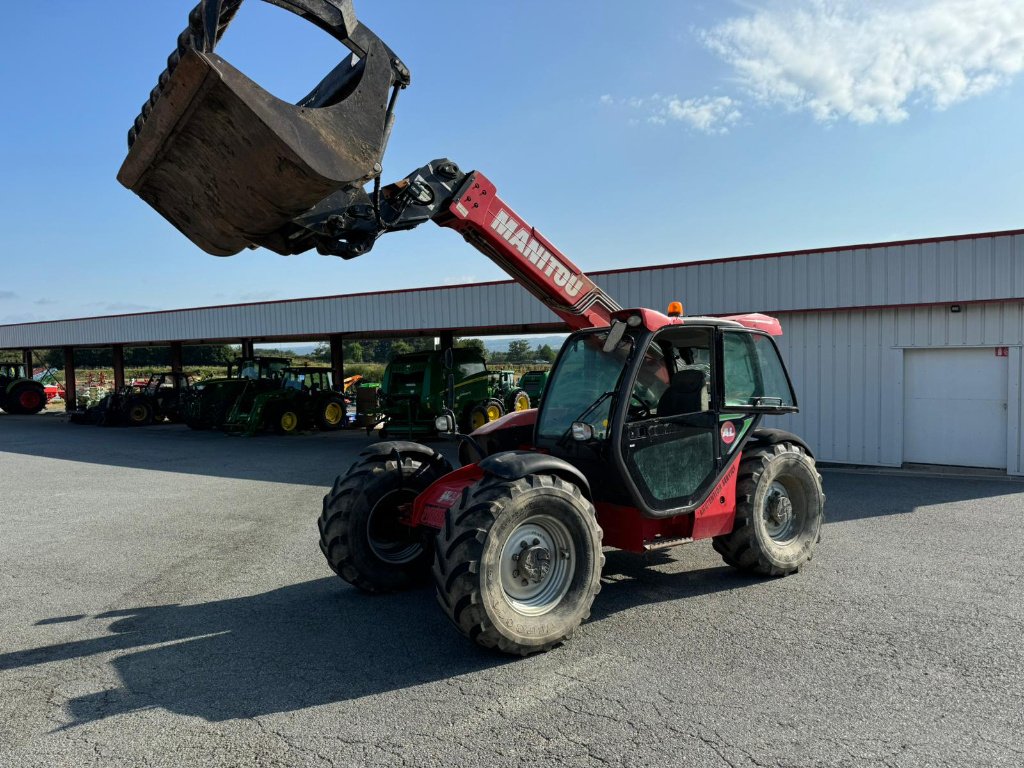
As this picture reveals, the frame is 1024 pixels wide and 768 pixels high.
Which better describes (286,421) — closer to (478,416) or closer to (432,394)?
(432,394)

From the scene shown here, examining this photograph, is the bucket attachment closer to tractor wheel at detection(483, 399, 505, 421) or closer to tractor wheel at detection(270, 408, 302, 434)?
tractor wheel at detection(483, 399, 505, 421)

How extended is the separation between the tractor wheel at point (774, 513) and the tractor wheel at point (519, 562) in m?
1.76

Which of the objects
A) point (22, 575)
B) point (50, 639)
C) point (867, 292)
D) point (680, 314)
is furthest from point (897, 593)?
point (867, 292)

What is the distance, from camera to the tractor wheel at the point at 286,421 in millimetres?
22109

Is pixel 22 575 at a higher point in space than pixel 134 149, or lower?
lower

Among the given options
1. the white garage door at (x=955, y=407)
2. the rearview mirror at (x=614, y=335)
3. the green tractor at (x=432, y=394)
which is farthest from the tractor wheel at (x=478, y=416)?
the rearview mirror at (x=614, y=335)

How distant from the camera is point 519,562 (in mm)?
4727

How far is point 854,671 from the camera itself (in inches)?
170

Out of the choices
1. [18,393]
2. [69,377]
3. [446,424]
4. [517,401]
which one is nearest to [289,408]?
[517,401]

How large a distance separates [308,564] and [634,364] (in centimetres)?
371

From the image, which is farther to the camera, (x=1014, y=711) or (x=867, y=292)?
(x=867, y=292)

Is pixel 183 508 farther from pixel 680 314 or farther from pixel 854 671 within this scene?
pixel 854 671

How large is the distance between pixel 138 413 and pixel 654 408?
25490 millimetres

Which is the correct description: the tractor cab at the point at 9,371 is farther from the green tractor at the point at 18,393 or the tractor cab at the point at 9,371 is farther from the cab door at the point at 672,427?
the cab door at the point at 672,427
